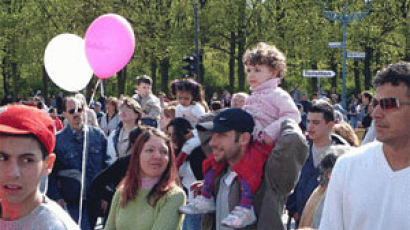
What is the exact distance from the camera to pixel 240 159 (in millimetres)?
4301

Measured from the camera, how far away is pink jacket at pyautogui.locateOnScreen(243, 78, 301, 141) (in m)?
4.62

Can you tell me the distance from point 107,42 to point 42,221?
5.46 m

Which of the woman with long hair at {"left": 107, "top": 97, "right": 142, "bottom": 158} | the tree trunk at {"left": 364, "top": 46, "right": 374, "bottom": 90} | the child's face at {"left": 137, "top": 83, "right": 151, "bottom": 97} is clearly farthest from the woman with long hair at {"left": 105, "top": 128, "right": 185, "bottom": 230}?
the tree trunk at {"left": 364, "top": 46, "right": 374, "bottom": 90}

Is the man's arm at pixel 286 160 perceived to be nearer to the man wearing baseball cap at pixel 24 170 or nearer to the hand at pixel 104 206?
the man wearing baseball cap at pixel 24 170

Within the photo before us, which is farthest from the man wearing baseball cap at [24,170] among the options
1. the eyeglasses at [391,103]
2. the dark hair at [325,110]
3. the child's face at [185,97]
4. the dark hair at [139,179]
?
the child's face at [185,97]

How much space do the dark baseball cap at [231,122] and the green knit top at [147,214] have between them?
0.74 m

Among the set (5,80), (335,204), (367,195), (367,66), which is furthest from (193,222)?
(5,80)

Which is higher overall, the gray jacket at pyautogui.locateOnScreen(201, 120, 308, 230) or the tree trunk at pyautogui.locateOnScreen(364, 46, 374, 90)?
the tree trunk at pyautogui.locateOnScreen(364, 46, 374, 90)

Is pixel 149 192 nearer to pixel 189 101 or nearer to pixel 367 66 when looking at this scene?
pixel 189 101

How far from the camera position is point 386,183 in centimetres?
307

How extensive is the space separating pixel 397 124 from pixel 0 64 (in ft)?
138

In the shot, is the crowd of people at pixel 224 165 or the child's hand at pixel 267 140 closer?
the crowd of people at pixel 224 165

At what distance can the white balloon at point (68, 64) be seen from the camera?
8.03 m

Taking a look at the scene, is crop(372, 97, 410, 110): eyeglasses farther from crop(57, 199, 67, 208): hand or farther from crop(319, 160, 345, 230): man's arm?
crop(57, 199, 67, 208): hand
